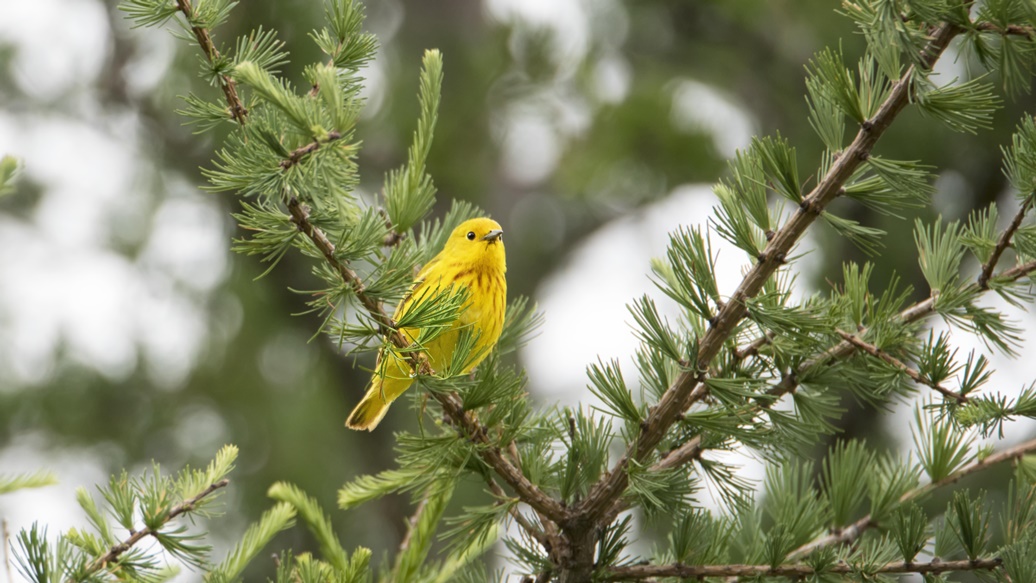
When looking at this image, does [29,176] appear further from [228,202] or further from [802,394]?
[802,394]

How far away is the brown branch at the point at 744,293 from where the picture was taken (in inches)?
68.1

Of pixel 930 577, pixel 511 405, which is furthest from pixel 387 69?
pixel 930 577

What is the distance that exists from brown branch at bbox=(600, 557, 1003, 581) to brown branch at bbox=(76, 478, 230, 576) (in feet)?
2.71

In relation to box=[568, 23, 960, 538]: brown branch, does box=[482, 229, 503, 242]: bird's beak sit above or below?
above

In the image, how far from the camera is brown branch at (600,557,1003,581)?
193cm

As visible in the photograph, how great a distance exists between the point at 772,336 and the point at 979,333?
16.0 inches

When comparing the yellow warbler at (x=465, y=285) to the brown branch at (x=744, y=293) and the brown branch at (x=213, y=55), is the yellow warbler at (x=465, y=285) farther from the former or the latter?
the brown branch at (x=213, y=55)

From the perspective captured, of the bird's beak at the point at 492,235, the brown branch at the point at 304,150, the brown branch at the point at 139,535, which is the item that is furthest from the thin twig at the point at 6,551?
the bird's beak at the point at 492,235

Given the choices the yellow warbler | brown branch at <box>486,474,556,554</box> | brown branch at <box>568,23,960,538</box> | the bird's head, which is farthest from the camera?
the bird's head

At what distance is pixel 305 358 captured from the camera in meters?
7.38

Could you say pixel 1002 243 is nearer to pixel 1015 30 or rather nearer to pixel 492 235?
pixel 1015 30

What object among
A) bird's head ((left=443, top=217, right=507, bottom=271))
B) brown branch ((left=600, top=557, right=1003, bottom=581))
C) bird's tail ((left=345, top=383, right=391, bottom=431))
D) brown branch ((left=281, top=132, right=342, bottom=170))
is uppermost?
bird's head ((left=443, top=217, right=507, bottom=271))

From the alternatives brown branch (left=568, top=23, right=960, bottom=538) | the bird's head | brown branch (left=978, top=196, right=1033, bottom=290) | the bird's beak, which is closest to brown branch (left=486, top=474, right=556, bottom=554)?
brown branch (left=568, top=23, right=960, bottom=538)

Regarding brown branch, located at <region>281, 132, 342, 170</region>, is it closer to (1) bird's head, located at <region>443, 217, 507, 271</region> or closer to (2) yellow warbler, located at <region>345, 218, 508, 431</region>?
(2) yellow warbler, located at <region>345, 218, 508, 431</region>
